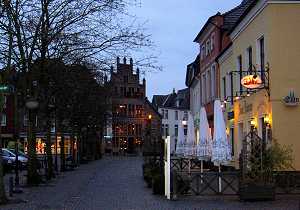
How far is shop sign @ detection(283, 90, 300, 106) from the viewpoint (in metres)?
22.1

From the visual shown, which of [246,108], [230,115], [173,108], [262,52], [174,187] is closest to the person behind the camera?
[174,187]

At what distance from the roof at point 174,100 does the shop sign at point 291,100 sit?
9848 cm

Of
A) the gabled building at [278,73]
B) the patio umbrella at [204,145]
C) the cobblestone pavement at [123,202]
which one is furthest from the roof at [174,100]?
the cobblestone pavement at [123,202]

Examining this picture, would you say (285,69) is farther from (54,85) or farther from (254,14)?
(54,85)

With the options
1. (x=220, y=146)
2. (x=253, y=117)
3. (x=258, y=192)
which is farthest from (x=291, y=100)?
(x=258, y=192)

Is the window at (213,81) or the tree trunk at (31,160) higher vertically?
the window at (213,81)

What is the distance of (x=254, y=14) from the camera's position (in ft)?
80.8

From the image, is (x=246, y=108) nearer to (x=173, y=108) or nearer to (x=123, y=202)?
(x=123, y=202)

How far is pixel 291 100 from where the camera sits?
72.4ft

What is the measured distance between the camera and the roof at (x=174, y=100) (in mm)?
124213

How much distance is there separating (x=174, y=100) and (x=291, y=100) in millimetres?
107175

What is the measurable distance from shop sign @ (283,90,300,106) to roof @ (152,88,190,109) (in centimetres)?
9848

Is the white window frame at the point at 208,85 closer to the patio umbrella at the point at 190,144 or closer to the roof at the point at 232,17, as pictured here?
the roof at the point at 232,17

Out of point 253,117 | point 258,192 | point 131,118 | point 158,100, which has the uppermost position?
point 158,100
